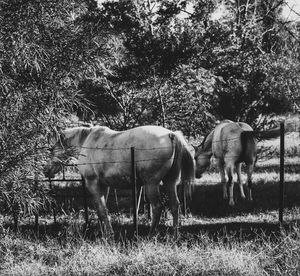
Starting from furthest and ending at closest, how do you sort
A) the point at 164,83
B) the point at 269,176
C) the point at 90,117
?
the point at 269,176 < the point at 90,117 < the point at 164,83

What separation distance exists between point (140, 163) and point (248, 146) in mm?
4249

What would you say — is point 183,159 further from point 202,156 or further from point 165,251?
point 202,156

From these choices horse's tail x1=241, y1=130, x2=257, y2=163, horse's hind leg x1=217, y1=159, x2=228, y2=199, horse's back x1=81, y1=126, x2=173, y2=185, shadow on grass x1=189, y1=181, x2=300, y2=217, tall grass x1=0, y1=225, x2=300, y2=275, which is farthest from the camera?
horse's hind leg x1=217, y1=159, x2=228, y2=199

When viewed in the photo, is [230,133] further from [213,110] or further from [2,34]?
[2,34]

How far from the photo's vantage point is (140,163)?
7820mm

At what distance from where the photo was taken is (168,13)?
9.88 metres

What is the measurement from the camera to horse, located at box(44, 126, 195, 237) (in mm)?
7766

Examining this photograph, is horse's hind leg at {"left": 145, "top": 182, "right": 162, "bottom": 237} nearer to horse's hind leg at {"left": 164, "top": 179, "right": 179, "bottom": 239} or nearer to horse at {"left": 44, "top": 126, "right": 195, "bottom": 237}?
horse at {"left": 44, "top": 126, "right": 195, "bottom": 237}

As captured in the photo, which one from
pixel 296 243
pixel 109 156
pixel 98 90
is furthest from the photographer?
pixel 98 90

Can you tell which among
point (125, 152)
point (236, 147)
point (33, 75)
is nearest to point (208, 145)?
point (236, 147)

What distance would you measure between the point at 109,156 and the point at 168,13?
11.9 ft

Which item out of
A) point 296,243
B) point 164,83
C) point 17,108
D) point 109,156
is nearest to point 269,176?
point 164,83

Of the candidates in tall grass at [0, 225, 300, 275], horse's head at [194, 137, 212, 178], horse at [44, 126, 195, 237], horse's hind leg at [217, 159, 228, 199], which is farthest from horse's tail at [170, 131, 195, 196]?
horse's head at [194, 137, 212, 178]

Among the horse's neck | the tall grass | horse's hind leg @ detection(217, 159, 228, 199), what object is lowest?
horse's hind leg @ detection(217, 159, 228, 199)
